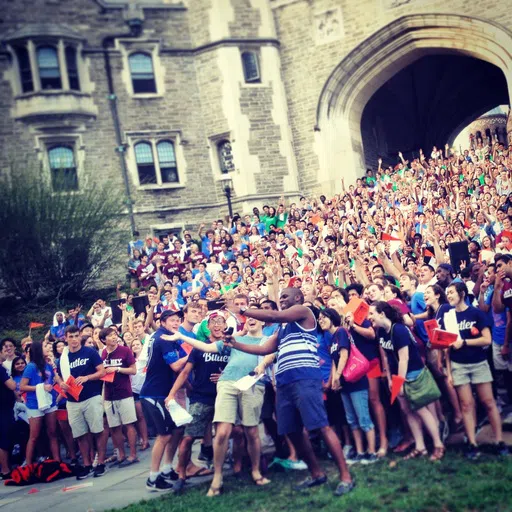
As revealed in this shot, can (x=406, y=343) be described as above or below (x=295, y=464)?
above

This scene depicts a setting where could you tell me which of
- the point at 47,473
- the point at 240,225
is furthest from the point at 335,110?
the point at 47,473

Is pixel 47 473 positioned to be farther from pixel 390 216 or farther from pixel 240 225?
pixel 240 225

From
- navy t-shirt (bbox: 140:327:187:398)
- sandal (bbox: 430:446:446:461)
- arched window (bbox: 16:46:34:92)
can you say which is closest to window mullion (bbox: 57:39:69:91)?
arched window (bbox: 16:46:34:92)

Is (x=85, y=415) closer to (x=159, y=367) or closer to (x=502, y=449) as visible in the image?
(x=159, y=367)

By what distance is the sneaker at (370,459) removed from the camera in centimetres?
777

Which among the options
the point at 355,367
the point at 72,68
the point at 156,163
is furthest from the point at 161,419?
the point at 72,68

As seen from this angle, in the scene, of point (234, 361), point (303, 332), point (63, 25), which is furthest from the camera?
point (63, 25)

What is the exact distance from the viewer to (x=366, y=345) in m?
8.29

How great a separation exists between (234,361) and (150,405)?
119cm

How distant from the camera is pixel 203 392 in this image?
8.26 metres

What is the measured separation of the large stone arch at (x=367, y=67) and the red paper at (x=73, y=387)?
57.7 ft

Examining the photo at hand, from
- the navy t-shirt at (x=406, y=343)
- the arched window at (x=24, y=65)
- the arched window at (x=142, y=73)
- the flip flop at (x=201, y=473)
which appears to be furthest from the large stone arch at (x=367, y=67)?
the navy t-shirt at (x=406, y=343)

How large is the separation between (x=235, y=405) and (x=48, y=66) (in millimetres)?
20792

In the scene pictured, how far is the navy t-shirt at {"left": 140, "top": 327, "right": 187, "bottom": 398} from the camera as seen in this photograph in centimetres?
848
